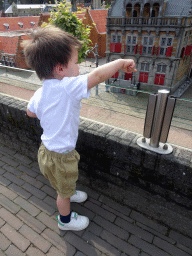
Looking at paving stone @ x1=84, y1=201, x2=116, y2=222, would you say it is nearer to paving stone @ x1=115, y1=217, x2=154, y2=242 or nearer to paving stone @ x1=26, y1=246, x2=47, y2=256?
paving stone @ x1=115, y1=217, x2=154, y2=242

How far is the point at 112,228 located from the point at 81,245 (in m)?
0.43

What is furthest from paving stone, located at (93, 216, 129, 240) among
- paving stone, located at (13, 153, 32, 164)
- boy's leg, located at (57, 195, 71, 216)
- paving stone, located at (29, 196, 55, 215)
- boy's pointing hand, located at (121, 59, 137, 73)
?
boy's pointing hand, located at (121, 59, 137, 73)

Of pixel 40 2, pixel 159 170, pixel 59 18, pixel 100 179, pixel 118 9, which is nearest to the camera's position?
pixel 159 170

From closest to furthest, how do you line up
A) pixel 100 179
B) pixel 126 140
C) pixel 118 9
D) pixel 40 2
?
pixel 126 140, pixel 100 179, pixel 118 9, pixel 40 2

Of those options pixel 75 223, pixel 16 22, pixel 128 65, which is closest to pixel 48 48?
pixel 128 65

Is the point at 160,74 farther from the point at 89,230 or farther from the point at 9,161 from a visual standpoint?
the point at 89,230

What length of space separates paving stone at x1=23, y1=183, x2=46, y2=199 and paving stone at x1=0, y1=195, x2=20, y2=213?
291mm

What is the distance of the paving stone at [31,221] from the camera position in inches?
96.1

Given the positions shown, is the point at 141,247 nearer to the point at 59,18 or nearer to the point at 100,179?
the point at 100,179

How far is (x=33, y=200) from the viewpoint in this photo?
2812 millimetres

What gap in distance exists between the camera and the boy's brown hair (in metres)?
1.43

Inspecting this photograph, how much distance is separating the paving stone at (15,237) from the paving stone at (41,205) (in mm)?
418

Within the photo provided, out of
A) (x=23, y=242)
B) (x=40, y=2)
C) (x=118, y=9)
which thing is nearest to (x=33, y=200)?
(x=23, y=242)

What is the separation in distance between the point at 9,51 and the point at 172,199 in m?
26.5
